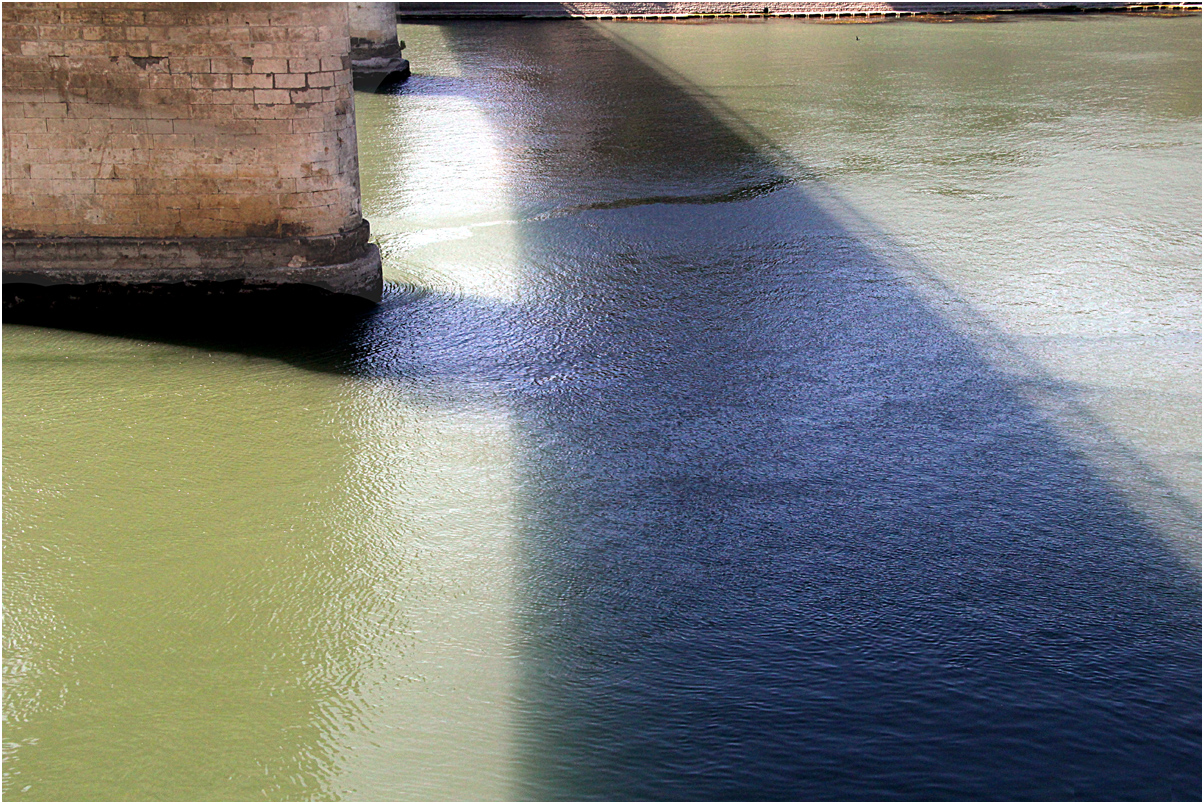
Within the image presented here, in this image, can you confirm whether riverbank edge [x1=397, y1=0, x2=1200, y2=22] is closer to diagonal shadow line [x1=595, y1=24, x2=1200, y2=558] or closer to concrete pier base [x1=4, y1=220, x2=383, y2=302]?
diagonal shadow line [x1=595, y1=24, x2=1200, y2=558]

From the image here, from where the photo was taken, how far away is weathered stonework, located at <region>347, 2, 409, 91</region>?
66.0 ft

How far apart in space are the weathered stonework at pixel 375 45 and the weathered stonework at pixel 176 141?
439 inches

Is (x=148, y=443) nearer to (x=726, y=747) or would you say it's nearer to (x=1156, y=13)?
(x=726, y=747)

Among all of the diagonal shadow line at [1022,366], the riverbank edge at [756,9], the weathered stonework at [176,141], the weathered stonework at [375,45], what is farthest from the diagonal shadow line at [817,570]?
the riverbank edge at [756,9]

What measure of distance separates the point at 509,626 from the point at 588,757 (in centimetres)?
105

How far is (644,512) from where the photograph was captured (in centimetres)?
663

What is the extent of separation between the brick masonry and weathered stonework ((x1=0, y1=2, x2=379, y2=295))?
0.03ft

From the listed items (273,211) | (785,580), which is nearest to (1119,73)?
(273,211)

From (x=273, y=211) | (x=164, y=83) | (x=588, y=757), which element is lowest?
(x=588, y=757)

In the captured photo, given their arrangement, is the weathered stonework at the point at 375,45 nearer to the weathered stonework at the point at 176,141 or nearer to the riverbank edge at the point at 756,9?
the riverbank edge at the point at 756,9

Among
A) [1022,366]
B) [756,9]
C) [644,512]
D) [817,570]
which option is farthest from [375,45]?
[817,570]

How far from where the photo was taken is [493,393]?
8.15 metres

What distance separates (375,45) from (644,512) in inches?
626

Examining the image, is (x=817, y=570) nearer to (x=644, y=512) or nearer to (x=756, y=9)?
(x=644, y=512)
